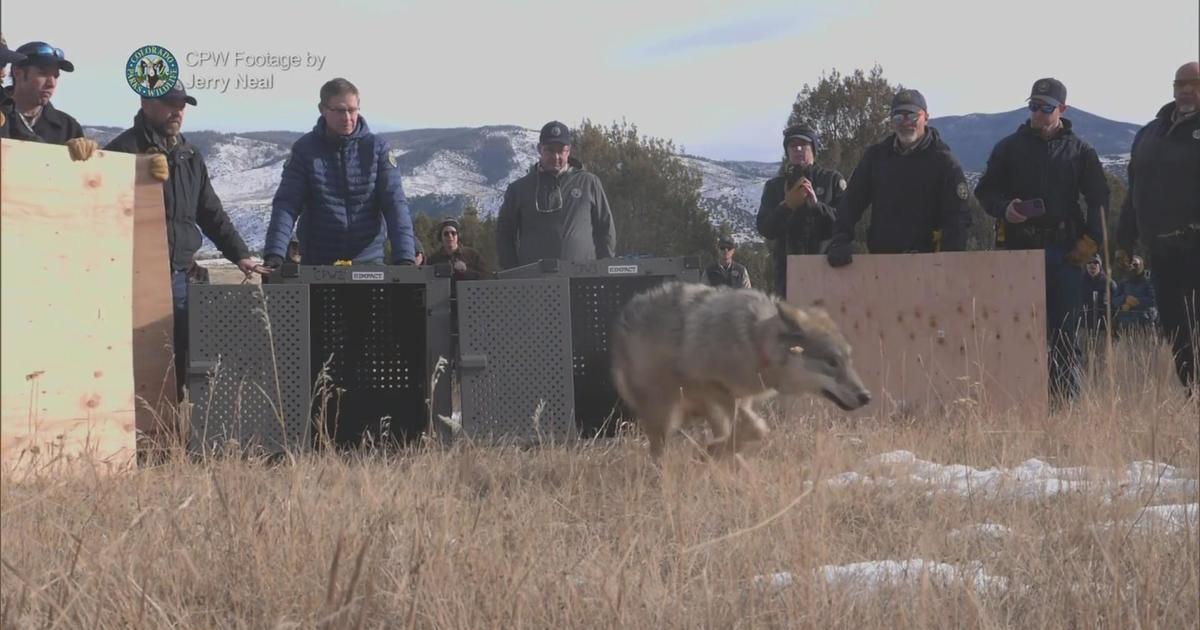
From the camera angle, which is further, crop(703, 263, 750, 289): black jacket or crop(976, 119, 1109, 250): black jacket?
crop(703, 263, 750, 289): black jacket

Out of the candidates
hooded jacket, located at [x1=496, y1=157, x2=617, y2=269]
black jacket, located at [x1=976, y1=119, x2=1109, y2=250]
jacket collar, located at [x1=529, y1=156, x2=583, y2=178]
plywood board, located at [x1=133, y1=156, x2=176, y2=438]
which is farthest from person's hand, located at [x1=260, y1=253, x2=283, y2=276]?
black jacket, located at [x1=976, y1=119, x2=1109, y2=250]

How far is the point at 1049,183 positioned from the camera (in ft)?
27.9

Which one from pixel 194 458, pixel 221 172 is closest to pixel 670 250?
pixel 194 458

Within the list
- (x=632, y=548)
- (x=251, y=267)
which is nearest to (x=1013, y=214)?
(x=251, y=267)

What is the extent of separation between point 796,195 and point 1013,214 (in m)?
1.90

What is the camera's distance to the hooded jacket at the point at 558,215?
361 inches

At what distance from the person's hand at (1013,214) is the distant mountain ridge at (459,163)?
88495 millimetres

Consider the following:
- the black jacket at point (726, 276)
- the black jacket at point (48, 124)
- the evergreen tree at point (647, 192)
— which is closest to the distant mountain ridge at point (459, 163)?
the evergreen tree at point (647, 192)

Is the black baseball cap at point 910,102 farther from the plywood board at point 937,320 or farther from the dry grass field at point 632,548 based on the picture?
the dry grass field at point 632,548

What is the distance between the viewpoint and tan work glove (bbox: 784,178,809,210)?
976 cm

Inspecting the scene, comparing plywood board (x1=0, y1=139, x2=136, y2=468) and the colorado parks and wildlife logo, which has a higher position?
the colorado parks and wildlife logo

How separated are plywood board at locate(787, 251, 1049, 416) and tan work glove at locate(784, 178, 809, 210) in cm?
125

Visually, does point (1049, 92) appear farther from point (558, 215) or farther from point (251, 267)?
point (251, 267)

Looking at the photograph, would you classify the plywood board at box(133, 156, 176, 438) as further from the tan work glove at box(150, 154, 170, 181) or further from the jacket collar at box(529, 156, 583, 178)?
the jacket collar at box(529, 156, 583, 178)
